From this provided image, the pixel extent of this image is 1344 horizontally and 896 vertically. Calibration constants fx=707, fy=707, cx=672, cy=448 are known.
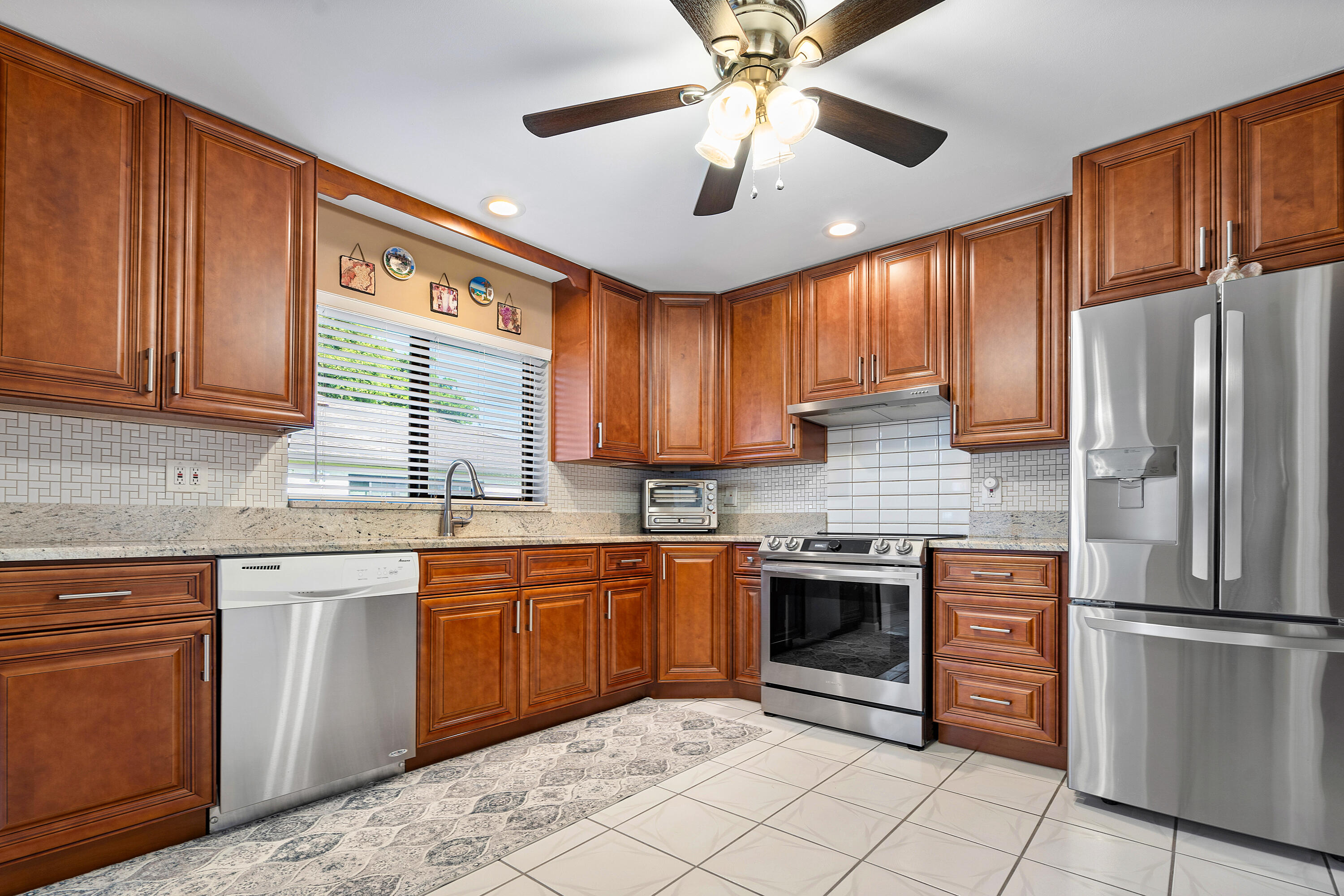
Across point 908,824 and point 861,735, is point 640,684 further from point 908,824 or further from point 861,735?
point 908,824

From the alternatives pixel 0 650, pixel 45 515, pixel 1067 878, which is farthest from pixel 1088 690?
pixel 45 515

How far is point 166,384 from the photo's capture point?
2311mm

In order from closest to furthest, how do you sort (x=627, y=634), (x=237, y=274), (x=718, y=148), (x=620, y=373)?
(x=718, y=148) < (x=237, y=274) < (x=627, y=634) < (x=620, y=373)

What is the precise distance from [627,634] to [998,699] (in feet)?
5.70

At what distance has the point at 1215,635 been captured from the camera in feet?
7.20

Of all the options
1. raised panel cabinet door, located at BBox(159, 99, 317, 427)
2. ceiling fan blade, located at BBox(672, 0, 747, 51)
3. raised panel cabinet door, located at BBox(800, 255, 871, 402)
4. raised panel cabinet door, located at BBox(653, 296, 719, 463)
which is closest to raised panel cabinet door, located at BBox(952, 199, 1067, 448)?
raised panel cabinet door, located at BBox(800, 255, 871, 402)

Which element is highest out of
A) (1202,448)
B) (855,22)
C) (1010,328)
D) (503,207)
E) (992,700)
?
(503,207)

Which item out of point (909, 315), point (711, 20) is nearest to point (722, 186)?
point (711, 20)

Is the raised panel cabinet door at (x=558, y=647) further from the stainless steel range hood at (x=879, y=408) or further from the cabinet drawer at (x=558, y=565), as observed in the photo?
the stainless steel range hood at (x=879, y=408)

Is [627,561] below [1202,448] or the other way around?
below

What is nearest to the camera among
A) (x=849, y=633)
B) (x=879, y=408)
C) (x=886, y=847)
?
(x=886, y=847)

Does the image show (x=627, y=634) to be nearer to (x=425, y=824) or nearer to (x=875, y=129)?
(x=425, y=824)

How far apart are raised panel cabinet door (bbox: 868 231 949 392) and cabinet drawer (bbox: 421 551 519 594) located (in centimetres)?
195

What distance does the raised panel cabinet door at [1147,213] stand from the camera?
2402 mm
